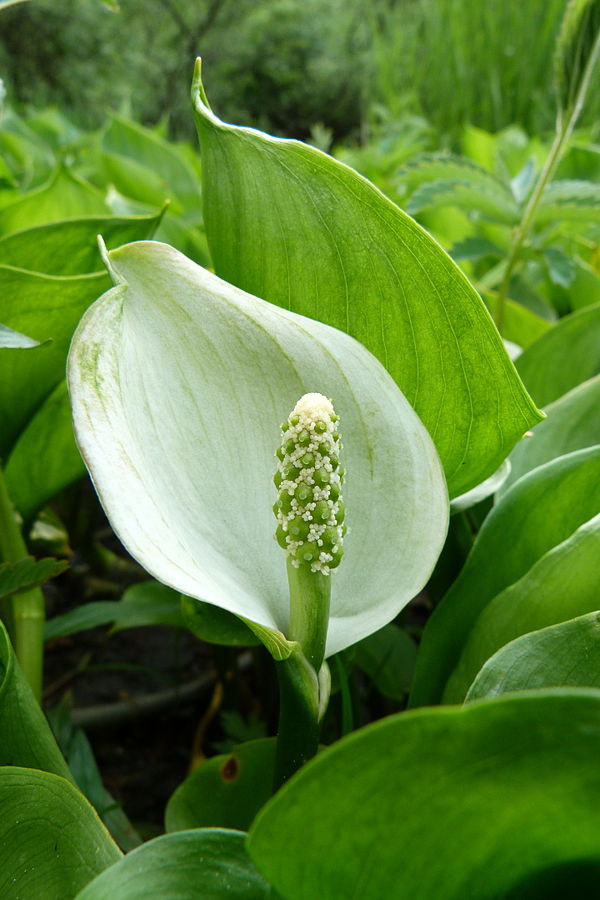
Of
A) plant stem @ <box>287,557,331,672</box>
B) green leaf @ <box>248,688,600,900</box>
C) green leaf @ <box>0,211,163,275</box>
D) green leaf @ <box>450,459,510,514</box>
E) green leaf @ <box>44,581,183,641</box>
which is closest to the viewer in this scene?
green leaf @ <box>248,688,600,900</box>

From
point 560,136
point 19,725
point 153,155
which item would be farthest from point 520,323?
point 153,155

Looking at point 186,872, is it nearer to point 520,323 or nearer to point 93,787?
point 93,787

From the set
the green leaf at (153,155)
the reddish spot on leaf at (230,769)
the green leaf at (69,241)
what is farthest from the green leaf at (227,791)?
the green leaf at (153,155)

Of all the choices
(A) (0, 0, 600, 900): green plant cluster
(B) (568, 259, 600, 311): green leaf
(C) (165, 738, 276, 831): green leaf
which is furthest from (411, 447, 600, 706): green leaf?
(B) (568, 259, 600, 311): green leaf

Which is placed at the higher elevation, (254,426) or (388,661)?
(254,426)

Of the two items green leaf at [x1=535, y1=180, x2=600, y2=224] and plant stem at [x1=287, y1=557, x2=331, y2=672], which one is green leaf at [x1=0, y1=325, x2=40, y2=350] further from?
green leaf at [x1=535, y1=180, x2=600, y2=224]

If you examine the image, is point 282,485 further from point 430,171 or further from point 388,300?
point 430,171
